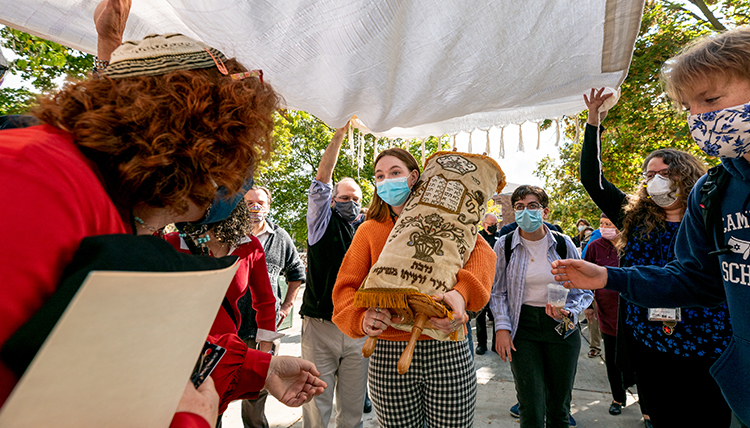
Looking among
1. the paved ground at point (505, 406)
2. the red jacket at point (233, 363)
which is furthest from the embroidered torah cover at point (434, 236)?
the paved ground at point (505, 406)

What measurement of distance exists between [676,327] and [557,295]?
727mm

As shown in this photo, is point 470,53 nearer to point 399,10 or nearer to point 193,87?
point 399,10

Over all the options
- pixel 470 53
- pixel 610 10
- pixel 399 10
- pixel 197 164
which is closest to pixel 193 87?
pixel 197 164

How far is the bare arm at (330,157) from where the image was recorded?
2858mm

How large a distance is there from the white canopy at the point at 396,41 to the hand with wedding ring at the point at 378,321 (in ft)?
3.65

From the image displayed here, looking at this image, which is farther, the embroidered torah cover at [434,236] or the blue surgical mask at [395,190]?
the blue surgical mask at [395,190]

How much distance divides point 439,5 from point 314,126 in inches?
610

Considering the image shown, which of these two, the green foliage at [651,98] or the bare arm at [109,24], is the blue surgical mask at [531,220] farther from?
the green foliage at [651,98]

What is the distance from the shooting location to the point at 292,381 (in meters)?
1.48

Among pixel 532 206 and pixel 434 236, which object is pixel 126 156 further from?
pixel 532 206

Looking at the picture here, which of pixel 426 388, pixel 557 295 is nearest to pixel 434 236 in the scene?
pixel 426 388

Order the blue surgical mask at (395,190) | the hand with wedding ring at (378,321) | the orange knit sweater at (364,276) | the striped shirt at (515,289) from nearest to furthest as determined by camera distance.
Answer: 1. the hand with wedding ring at (378,321)
2. the orange knit sweater at (364,276)
3. the blue surgical mask at (395,190)
4. the striped shirt at (515,289)

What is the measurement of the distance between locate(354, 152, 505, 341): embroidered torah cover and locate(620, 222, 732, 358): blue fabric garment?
4.37 ft

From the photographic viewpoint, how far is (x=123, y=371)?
0.61m
